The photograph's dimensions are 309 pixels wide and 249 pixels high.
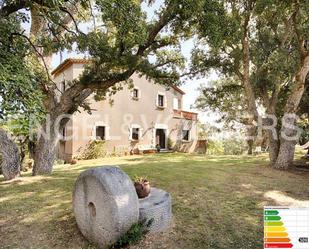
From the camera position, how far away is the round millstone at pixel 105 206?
18.7 ft

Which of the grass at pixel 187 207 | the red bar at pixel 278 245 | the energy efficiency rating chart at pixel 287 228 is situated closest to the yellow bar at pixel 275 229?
the energy efficiency rating chart at pixel 287 228

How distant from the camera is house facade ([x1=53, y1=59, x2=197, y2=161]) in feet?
66.8

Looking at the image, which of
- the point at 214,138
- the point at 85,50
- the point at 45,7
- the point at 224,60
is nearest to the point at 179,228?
the point at 45,7

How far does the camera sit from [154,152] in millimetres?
24297

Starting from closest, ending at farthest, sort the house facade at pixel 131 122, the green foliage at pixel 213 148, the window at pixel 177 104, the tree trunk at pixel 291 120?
the tree trunk at pixel 291 120
the house facade at pixel 131 122
the window at pixel 177 104
the green foliage at pixel 213 148

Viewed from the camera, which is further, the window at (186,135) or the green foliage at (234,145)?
the green foliage at (234,145)

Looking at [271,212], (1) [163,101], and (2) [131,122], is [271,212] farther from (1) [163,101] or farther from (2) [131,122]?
(1) [163,101]

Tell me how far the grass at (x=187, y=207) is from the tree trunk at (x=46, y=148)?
88cm

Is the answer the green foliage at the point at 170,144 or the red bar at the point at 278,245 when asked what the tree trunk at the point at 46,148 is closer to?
the red bar at the point at 278,245

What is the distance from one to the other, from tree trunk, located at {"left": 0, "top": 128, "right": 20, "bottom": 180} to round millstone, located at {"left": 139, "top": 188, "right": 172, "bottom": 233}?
6.96 meters

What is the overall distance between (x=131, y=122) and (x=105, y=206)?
1777cm

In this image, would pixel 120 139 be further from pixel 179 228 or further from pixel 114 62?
pixel 179 228

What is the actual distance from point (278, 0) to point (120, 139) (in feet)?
49.9

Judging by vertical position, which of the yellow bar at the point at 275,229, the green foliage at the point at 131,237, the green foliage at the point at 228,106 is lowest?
the green foliage at the point at 131,237
